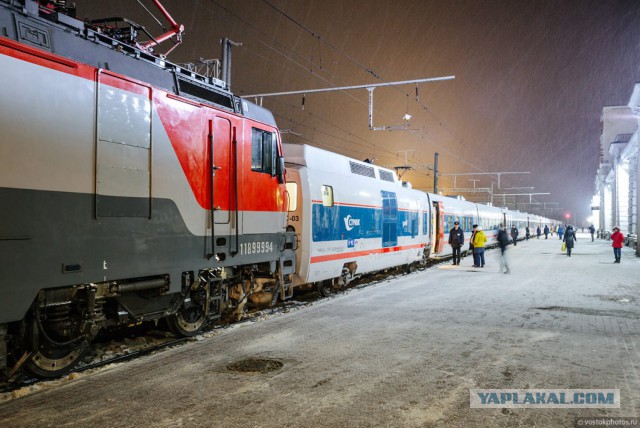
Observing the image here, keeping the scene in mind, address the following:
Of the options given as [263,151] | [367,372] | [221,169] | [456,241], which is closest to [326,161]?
[263,151]

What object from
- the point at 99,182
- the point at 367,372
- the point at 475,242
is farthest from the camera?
the point at 475,242

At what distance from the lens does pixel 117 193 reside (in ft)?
18.2

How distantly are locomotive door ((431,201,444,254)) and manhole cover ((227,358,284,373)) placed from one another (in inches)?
641

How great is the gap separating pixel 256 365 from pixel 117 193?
2662mm

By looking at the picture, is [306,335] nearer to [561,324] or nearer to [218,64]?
[561,324]

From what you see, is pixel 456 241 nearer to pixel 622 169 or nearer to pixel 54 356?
pixel 54 356

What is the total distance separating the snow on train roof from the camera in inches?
436

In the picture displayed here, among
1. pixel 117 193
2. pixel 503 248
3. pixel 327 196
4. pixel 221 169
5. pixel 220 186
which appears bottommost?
pixel 503 248

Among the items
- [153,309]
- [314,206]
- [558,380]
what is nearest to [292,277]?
[314,206]

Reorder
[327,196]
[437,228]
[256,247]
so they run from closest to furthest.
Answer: [256,247] → [327,196] → [437,228]

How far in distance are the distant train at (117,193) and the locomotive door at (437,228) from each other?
1322cm

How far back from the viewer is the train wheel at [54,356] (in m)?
5.24

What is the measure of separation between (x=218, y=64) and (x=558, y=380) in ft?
36.3

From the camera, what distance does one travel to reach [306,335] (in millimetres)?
7465
